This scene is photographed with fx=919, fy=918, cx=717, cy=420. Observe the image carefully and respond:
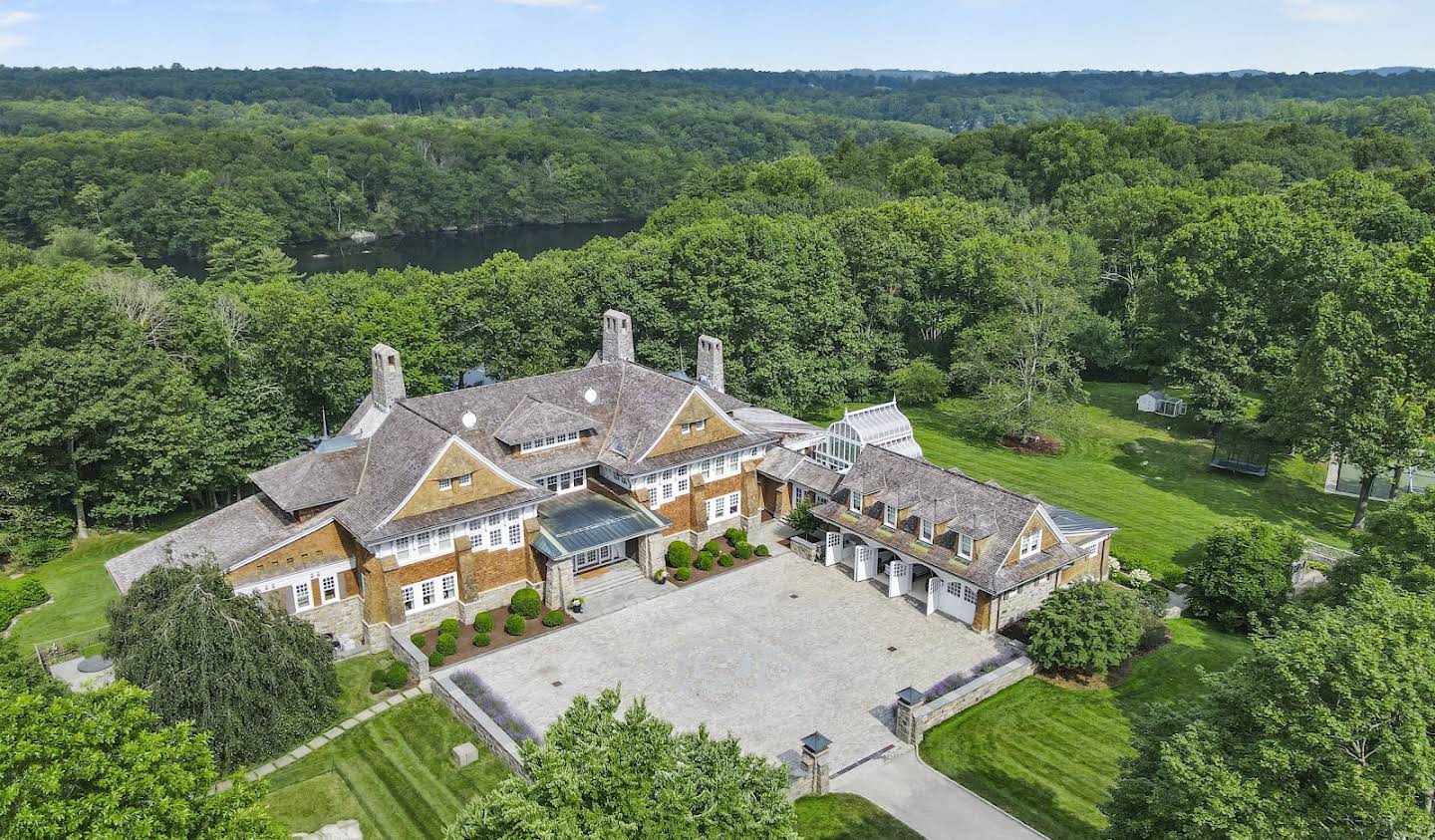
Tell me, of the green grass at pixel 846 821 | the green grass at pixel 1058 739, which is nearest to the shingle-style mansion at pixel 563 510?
the green grass at pixel 1058 739

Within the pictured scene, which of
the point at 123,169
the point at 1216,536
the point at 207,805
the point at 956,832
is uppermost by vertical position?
the point at 123,169

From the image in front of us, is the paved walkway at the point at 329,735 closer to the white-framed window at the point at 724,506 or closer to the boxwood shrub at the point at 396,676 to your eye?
→ the boxwood shrub at the point at 396,676

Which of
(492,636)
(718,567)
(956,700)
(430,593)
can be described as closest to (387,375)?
(430,593)

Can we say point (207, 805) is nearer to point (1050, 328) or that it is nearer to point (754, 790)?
point (754, 790)

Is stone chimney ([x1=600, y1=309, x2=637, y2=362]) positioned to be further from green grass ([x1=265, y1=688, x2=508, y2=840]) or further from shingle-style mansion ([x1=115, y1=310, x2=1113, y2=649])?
green grass ([x1=265, y1=688, x2=508, y2=840])

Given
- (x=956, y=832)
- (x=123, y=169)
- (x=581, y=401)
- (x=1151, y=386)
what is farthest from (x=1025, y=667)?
(x=123, y=169)

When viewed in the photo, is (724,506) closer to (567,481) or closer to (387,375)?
(567,481)
